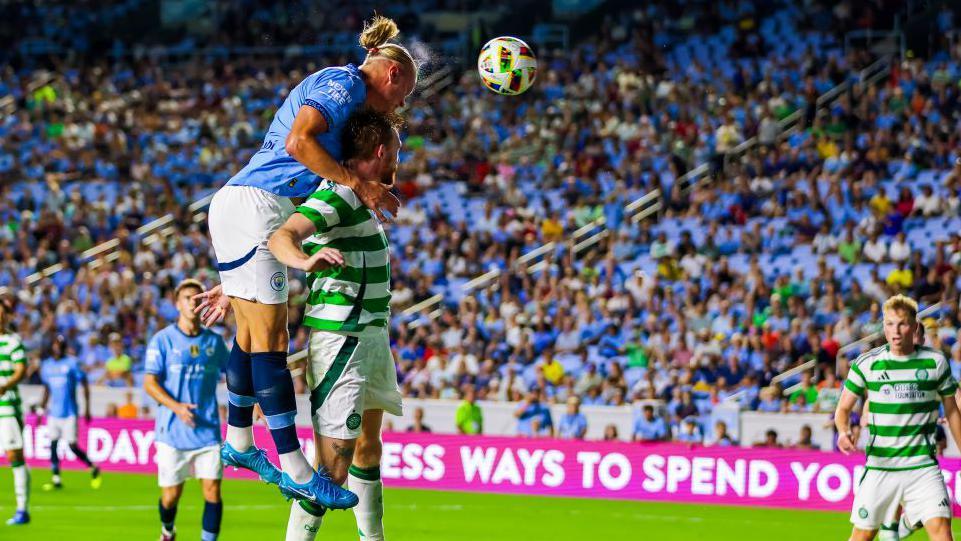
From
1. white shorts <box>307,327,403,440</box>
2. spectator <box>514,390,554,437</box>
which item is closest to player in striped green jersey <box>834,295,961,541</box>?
white shorts <box>307,327,403,440</box>

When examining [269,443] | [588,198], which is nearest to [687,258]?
[588,198]

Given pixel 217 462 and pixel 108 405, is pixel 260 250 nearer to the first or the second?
pixel 217 462

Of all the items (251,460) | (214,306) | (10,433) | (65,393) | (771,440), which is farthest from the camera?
(65,393)

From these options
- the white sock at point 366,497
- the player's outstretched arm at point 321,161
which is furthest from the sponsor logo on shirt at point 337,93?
the white sock at point 366,497

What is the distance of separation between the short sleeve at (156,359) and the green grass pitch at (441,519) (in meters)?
2.22

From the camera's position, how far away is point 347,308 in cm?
651

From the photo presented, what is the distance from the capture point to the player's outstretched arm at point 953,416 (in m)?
9.30

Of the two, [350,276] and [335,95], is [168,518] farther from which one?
[335,95]

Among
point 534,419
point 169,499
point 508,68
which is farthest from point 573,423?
point 508,68

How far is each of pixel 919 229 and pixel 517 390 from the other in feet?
20.9

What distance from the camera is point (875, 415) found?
9586 millimetres

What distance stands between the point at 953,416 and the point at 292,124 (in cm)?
530

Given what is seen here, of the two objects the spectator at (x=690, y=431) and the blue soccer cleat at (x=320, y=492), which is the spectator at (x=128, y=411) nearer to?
the spectator at (x=690, y=431)

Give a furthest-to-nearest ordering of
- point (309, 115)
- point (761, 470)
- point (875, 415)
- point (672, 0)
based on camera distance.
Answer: point (672, 0)
point (761, 470)
point (875, 415)
point (309, 115)
